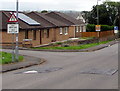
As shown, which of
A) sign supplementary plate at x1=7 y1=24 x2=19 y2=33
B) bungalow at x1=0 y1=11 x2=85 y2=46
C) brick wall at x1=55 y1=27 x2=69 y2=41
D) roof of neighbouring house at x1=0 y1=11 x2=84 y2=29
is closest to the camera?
sign supplementary plate at x1=7 y1=24 x2=19 y2=33

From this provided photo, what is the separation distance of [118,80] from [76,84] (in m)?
2.52

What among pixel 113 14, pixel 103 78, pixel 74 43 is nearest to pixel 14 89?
pixel 103 78

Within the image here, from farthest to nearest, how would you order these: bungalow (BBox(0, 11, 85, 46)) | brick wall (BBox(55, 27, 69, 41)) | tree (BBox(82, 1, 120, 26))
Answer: tree (BBox(82, 1, 120, 26)), brick wall (BBox(55, 27, 69, 41)), bungalow (BBox(0, 11, 85, 46))

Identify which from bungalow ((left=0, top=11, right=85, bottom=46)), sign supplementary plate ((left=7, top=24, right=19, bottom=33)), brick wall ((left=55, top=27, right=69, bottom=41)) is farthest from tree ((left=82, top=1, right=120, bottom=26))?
sign supplementary plate ((left=7, top=24, right=19, bottom=33))

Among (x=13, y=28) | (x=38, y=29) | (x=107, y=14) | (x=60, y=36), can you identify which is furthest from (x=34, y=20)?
(x=107, y=14)

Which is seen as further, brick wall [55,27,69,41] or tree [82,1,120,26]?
tree [82,1,120,26]

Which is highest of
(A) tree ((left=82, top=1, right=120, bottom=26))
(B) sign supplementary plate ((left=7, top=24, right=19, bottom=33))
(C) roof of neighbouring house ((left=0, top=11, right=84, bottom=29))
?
(A) tree ((left=82, top=1, right=120, bottom=26))

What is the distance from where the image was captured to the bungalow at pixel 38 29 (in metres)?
42.2

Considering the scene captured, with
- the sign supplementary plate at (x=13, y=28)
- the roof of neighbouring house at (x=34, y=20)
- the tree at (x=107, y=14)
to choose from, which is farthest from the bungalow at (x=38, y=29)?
the tree at (x=107, y=14)

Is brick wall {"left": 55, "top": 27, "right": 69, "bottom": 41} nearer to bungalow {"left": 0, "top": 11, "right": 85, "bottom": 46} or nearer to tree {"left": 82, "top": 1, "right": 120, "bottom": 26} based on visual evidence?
bungalow {"left": 0, "top": 11, "right": 85, "bottom": 46}

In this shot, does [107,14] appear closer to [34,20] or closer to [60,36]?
[60,36]

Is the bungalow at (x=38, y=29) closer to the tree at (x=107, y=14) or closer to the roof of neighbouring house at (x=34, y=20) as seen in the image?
the roof of neighbouring house at (x=34, y=20)

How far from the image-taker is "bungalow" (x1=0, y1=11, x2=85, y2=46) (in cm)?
4216

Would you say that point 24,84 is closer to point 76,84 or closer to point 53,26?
point 76,84
